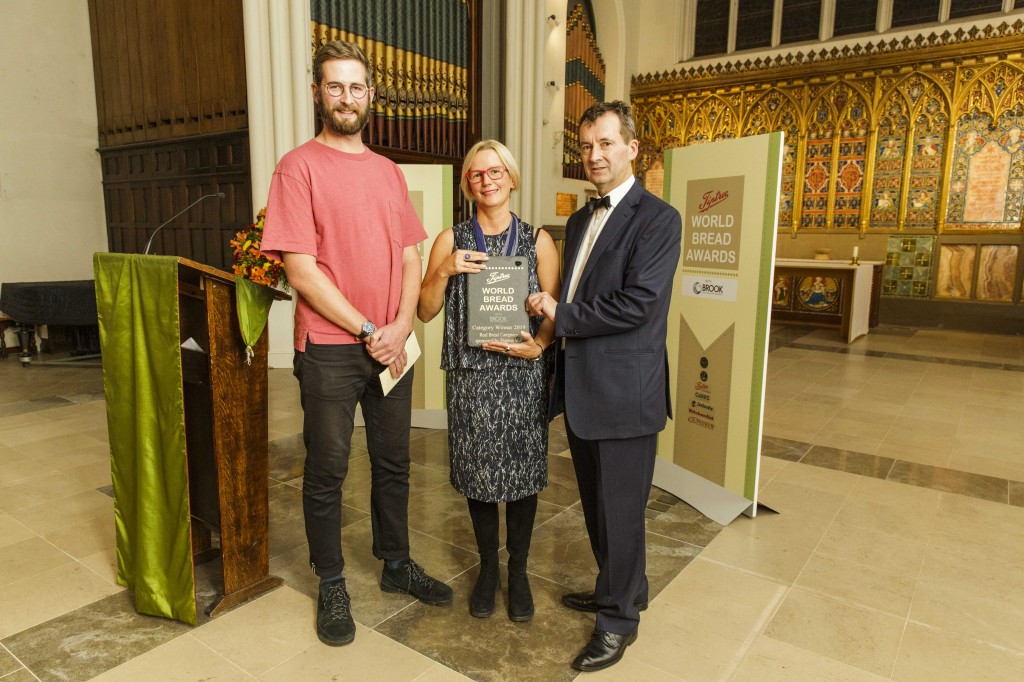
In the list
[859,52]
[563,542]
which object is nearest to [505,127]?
[859,52]

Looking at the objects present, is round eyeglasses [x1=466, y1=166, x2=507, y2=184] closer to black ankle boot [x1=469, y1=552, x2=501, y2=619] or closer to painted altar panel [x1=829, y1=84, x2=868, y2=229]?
black ankle boot [x1=469, y1=552, x2=501, y2=619]

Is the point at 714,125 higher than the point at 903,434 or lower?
higher

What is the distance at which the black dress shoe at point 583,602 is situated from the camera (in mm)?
2285

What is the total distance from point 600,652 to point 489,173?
140cm

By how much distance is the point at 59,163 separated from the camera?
283 inches

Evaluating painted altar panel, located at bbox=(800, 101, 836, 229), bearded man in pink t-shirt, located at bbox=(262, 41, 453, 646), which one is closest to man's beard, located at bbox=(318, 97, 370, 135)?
bearded man in pink t-shirt, located at bbox=(262, 41, 453, 646)

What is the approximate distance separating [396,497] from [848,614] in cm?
156

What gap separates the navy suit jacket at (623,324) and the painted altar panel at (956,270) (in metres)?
9.41

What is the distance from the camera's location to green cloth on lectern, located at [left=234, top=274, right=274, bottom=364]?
204 centimetres

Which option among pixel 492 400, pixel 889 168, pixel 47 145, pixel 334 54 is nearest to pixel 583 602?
pixel 492 400

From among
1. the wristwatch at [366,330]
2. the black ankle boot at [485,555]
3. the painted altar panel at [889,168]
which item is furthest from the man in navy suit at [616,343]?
the painted altar panel at [889,168]

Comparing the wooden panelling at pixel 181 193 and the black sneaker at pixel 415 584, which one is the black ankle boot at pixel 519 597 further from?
the wooden panelling at pixel 181 193

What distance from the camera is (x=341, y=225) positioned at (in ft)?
6.48

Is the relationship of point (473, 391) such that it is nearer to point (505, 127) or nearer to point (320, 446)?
point (320, 446)
